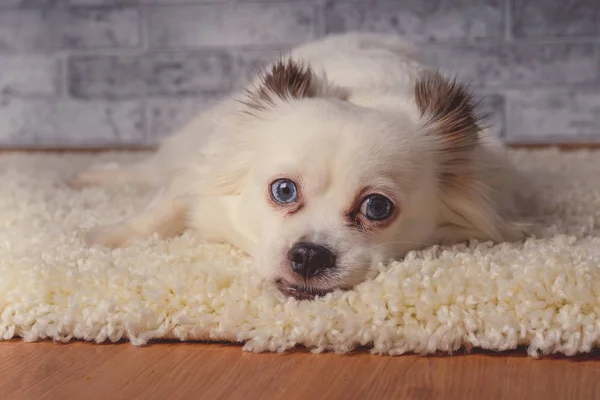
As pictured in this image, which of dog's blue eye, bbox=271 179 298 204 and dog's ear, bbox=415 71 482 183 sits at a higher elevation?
dog's ear, bbox=415 71 482 183

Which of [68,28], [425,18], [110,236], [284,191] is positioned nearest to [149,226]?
[110,236]

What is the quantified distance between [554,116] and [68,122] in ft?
6.94

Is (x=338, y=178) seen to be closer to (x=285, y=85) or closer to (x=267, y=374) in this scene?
(x=285, y=85)

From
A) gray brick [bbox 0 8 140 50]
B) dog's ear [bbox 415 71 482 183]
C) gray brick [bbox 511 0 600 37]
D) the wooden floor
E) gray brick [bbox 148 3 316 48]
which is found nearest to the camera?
the wooden floor

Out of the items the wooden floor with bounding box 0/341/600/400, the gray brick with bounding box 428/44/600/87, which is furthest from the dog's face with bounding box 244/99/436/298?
the gray brick with bounding box 428/44/600/87

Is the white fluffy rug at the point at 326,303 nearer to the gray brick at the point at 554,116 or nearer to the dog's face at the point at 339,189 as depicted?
the dog's face at the point at 339,189

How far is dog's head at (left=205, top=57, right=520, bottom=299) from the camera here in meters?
1.55

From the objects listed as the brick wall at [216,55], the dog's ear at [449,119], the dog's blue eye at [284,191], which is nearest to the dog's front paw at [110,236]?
the dog's blue eye at [284,191]

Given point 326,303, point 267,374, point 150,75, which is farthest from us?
point 150,75

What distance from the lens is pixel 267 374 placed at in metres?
1.27

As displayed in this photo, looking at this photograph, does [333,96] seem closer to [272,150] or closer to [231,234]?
[272,150]

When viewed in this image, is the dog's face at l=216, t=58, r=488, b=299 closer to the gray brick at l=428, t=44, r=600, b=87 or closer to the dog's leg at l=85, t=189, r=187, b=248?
the dog's leg at l=85, t=189, r=187, b=248

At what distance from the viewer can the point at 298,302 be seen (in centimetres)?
145

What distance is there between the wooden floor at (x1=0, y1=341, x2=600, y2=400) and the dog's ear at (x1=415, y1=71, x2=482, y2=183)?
54 centimetres
